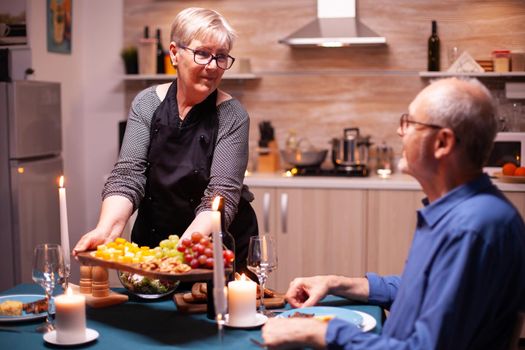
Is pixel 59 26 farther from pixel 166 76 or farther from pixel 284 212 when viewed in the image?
pixel 284 212

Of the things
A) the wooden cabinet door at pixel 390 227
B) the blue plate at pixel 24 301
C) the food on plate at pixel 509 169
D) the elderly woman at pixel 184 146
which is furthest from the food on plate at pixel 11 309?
the food on plate at pixel 509 169

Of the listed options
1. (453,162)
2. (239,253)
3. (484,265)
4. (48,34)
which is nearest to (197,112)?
(239,253)

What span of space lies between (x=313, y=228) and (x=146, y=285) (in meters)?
2.47

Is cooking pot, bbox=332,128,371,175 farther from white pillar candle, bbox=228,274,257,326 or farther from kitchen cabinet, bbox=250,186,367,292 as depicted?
white pillar candle, bbox=228,274,257,326

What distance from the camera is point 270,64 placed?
5.03m

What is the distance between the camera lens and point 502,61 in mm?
4559

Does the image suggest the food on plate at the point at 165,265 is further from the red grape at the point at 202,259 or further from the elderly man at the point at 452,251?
the elderly man at the point at 452,251

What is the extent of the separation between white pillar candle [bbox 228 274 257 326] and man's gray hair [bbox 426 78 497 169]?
2.09ft

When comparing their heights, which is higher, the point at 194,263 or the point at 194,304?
the point at 194,263

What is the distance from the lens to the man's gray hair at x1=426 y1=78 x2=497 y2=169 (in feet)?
5.18

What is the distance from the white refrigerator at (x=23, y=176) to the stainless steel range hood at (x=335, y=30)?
1.51 meters

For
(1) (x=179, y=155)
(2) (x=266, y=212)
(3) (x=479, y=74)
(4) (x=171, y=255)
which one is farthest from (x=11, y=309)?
(3) (x=479, y=74)

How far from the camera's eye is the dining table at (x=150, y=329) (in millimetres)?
1804

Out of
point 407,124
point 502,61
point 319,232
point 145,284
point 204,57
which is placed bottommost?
point 319,232
